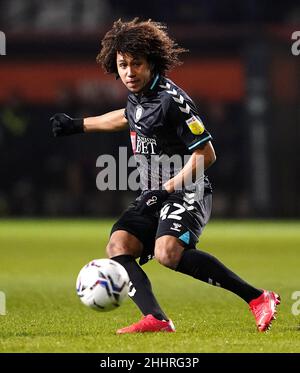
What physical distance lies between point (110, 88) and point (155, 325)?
2064cm

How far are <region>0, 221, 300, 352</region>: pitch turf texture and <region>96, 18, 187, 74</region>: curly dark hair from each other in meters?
1.77

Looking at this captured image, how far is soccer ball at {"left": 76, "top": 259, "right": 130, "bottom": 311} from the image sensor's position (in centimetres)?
640

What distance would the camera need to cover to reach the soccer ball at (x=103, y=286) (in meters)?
6.40

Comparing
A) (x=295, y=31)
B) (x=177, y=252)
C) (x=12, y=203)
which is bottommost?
(x=12, y=203)

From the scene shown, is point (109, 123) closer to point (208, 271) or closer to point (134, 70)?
point (134, 70)

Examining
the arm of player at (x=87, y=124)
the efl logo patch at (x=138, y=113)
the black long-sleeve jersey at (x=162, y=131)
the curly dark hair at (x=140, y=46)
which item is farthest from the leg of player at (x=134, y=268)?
the curly dark hair at (x=140, y=46)

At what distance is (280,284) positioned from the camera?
1063 cm

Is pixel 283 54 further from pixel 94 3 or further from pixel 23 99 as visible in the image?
pixel 23 99

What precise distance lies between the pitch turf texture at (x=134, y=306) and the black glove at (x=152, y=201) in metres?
0.79

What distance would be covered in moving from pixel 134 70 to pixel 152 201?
879 millimetres

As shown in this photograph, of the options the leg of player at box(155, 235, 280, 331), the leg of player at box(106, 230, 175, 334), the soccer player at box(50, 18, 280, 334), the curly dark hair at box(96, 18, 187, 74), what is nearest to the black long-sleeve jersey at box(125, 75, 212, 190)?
the soccer player at box(50, 18, 280, 334)

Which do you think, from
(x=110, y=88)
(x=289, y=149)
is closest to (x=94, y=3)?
(x=110, y=88)

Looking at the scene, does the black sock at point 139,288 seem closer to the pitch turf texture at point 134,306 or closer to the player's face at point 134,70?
the pitch turf texture at point 134,306

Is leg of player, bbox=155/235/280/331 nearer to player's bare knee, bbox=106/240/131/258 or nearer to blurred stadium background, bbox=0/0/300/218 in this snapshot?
player's bare knee, bbox=106/240/131/258
